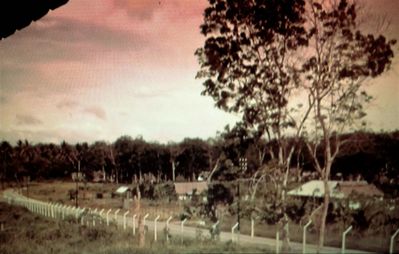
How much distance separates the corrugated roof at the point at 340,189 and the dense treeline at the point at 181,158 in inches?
1.9

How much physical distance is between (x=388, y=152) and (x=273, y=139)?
Result: 0.80 m

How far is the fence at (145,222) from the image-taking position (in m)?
3.81

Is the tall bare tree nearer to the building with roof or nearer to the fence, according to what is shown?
the building with roof

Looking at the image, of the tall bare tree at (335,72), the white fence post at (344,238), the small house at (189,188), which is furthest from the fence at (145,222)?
the tall bare tree at (335,72)

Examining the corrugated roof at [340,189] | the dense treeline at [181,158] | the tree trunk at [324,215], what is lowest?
the tree trunk at [324,215]

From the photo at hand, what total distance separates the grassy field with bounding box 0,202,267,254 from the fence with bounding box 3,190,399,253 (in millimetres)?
54

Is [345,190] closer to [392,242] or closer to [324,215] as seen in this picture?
[324,215]

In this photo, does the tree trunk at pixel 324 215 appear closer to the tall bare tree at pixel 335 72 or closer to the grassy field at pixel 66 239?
the tall bare tree at pixel 335 72

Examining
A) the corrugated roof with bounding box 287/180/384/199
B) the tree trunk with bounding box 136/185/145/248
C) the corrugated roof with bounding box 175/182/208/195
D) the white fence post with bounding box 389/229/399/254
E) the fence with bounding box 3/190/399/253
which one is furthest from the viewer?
the tree trunk with bounding box 136/185/145/248

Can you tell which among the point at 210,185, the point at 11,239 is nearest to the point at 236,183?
the point at 210,185

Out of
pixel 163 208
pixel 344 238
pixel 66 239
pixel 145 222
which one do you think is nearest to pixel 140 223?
pixel 145 222

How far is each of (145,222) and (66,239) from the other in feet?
2.35

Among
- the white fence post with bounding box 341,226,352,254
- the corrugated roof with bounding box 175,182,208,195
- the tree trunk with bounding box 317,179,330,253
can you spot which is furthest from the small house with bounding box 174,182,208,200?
the white fence post with bounding box 341,226,352,254

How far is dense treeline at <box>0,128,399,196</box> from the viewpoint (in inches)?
146
